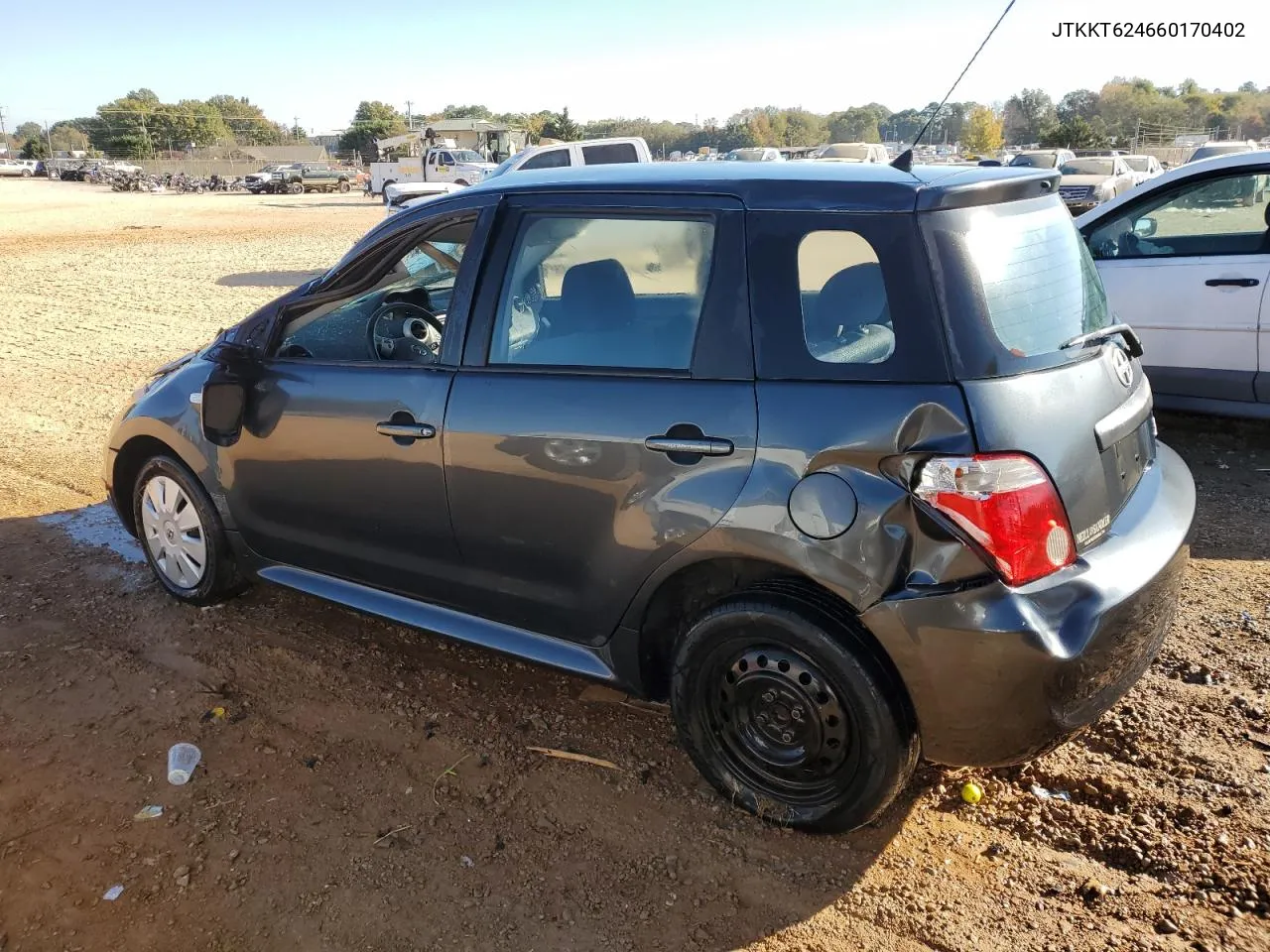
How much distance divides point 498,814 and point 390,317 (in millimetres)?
2024

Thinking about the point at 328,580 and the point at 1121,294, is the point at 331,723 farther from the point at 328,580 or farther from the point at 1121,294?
the point at 1121,294

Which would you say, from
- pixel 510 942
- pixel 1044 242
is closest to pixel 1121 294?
pixel 1044 242

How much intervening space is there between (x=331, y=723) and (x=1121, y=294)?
5.34 metres

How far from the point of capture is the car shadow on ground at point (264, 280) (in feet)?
47.6

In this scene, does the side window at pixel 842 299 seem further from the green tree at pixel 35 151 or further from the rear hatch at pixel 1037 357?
the green tree at pixel 35 151

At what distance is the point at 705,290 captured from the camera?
2869 millimetres

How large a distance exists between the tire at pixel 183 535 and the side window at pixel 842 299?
2.78m

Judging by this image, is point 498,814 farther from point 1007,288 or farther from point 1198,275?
point 1198,275

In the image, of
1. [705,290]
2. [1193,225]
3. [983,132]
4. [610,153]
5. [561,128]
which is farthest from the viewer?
[561,128]

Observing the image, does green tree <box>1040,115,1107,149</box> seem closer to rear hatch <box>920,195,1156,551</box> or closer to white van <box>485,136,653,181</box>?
white van <box>485,136,653,181</box>

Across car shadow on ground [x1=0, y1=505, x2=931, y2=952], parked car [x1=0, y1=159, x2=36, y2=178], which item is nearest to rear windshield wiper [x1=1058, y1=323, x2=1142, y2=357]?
car shadow on ground [x1=0, y1=505, x2=931, y2=952]

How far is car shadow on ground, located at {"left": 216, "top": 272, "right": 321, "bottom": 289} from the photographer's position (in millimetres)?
14508

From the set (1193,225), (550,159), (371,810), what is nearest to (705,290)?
(371,810)

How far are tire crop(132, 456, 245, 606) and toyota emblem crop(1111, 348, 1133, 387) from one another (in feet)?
11.5
